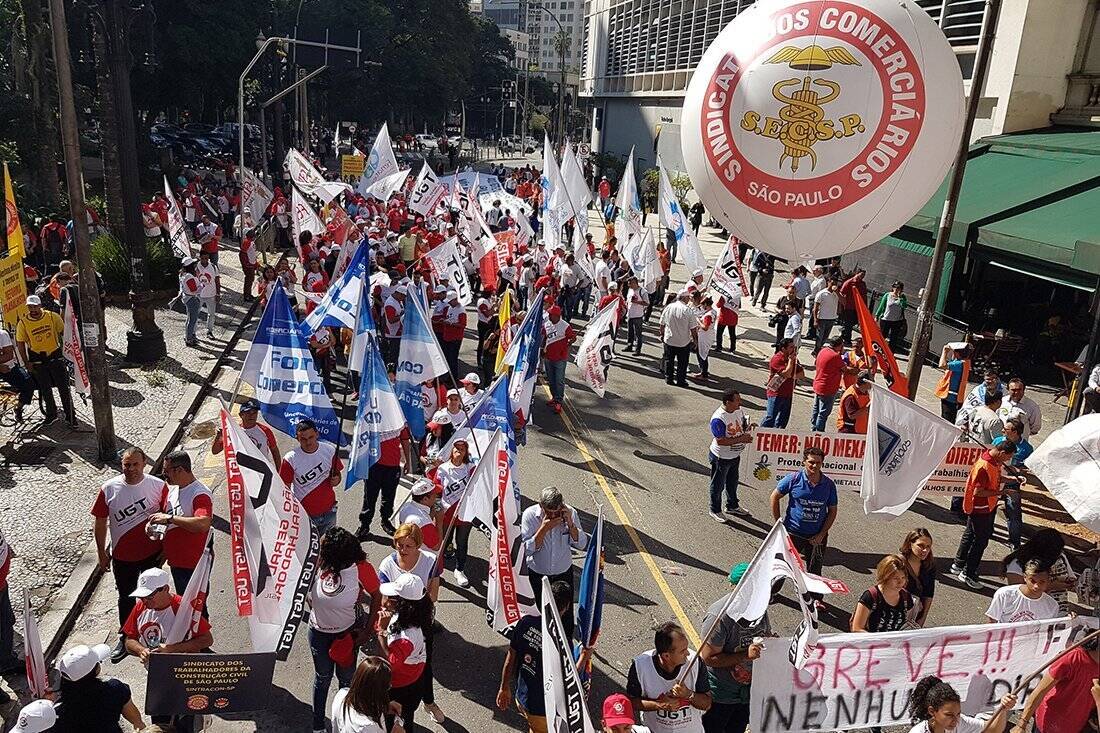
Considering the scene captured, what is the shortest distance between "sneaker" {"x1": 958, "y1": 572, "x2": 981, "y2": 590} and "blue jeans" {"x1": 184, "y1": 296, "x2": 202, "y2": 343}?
12872 mm

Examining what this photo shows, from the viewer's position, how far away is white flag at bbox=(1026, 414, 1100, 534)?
17.3 ft

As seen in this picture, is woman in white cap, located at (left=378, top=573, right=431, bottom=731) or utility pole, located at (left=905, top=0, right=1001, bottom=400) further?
utility pole, located at (left=905, top=0, right=1001, bottom=400)

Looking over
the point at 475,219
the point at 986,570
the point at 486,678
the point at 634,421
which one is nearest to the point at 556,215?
the point at 475,219

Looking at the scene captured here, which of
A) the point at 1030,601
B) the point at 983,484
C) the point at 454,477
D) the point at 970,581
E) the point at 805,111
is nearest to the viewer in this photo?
the point at 1030,601

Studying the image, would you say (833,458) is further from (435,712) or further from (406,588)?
(406,588)

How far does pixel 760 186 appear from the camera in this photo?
6887 mm

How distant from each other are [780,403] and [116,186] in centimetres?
1449

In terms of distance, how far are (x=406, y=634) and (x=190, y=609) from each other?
1.36 metres

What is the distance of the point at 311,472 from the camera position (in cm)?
735

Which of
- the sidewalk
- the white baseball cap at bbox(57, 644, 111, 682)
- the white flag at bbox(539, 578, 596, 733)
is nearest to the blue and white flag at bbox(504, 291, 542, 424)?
the sidewalk

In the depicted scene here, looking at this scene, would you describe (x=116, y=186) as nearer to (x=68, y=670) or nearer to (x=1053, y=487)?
(x=68, y=670)

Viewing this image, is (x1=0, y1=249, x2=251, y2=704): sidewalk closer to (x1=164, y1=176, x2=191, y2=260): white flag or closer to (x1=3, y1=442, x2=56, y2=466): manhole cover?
(x1=3, y1=442, x2=56, y2=466): manhole cover

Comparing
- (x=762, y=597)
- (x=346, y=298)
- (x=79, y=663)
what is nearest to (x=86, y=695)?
(x=79, y=663)

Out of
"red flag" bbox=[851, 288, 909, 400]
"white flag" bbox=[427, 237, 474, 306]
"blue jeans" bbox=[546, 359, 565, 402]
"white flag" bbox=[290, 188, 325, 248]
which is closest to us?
"red flag" bbox=[851, 288, 909, 400]
